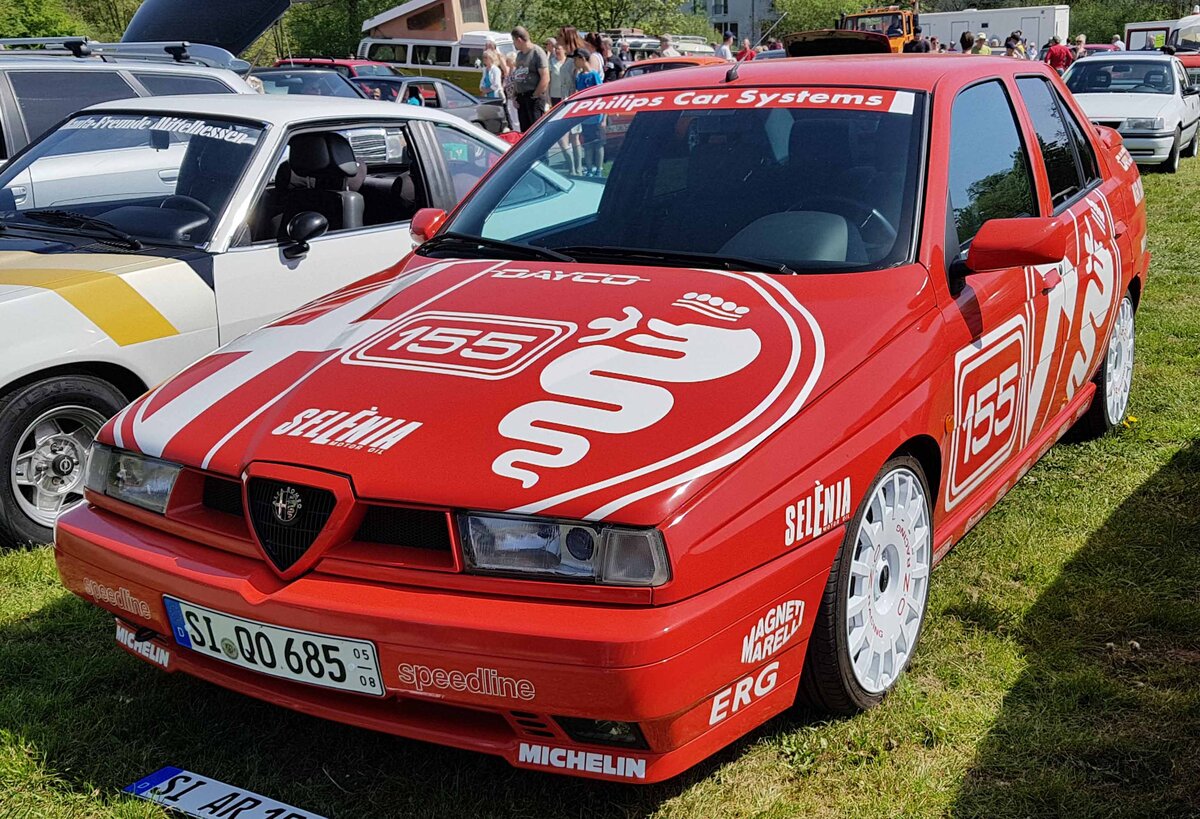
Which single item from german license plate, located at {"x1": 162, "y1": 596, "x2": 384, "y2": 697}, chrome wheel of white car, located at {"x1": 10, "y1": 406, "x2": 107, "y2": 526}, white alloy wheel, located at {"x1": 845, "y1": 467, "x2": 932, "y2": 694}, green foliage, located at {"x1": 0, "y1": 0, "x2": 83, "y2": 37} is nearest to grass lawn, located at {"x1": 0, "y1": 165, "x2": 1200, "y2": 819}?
white alloy wheel, located at {"x1": 845, "y1": 467, "x2": 932, "y2": 694}

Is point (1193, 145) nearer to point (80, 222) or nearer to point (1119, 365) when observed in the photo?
point (1119, 365)

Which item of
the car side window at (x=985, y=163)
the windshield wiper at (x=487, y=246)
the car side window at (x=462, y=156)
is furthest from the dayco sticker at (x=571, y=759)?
the car side window at (x=462, y=156)

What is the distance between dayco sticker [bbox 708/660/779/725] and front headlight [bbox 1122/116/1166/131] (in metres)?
13.0

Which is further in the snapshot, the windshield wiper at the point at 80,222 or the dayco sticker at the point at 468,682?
the windshield wiper at the point at 80,222

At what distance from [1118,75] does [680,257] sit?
45.1ft

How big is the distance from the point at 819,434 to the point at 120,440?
66.3 inches

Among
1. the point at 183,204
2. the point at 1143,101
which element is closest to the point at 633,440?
the point at 183,204

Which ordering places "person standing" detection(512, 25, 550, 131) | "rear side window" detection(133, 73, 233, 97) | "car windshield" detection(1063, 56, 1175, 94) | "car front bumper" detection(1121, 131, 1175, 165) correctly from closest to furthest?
"rear side window" detection(133, 73, 233, 97), "car front bumper" detection(1121, 131, 1175, 165), "person standing" detection(512, 25, 550, 131), "car windshield" detection(1063, 56, 1175, 94)

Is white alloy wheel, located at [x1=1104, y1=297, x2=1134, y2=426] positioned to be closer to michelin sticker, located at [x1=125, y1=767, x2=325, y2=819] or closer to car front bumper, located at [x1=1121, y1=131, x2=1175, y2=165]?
michelin sticker, located at [x1=125, y1=767, x2=325, y2=819]

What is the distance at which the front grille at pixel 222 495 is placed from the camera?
2.71m

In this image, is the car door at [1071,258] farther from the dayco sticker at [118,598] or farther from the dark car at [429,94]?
the dark car at [429,94]

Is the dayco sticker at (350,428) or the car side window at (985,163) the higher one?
the car side window at (985,163)

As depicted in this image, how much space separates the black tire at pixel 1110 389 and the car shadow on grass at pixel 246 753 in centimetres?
270

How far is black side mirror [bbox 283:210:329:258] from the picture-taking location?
15.7 feet
